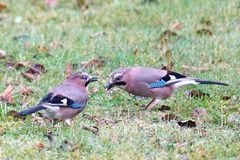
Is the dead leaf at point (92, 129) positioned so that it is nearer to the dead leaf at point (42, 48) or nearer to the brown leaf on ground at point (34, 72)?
the brown leaf on ground at point (34, 72)

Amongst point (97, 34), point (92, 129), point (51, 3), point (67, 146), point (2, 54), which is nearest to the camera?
point (67, 146)

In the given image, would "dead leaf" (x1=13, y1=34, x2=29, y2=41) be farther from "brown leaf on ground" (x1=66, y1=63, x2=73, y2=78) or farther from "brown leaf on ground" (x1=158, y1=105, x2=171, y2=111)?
"brown leaf on ground" (x1=158, y1=105, x2=171, y2=111)

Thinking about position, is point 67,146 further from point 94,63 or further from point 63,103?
point 94,63

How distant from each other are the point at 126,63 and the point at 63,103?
7.99 feet

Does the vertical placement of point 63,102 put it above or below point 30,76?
above

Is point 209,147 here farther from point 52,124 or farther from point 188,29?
point 188,29

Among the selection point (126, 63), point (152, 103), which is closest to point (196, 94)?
point (152, 103)

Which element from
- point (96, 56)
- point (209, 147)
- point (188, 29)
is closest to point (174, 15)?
point (188, 29)

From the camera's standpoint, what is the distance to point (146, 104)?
25.9ft

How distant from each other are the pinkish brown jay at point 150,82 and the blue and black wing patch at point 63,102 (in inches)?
28.0

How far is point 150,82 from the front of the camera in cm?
759

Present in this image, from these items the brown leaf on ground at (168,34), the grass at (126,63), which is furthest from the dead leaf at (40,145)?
the brown leaf on ground at (168,34)

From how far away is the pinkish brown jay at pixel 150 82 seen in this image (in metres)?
7.55

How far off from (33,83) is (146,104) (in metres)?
1.27
